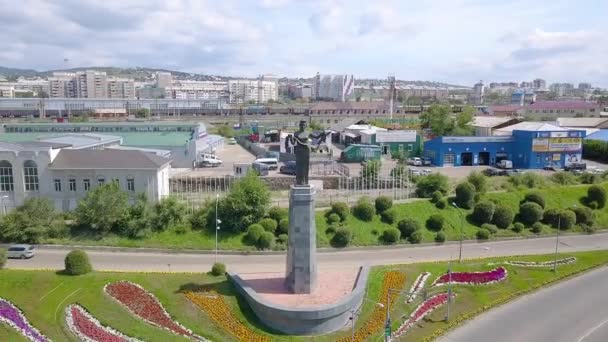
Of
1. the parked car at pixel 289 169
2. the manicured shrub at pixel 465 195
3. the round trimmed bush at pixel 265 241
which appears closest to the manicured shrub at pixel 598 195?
the manicured shrub at pixel 465 195

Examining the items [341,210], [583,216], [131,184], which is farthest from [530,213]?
[131,184]

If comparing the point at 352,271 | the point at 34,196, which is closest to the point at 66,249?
the point at 34,196

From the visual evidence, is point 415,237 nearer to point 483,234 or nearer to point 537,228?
point 483,234

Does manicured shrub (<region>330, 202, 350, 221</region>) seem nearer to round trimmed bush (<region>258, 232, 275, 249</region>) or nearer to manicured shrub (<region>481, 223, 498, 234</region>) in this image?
round trimmed bush (<region>258, 232, 275, 249</region>)

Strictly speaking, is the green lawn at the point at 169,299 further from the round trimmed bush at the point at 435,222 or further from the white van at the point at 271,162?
the white van at the point at 271,162

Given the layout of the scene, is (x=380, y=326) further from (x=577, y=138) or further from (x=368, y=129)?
(x=368, y=129)

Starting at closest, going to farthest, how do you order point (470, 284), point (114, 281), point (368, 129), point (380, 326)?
point (380, 326)
point (114, 281)
point (470, 284)
point (368, 129)
